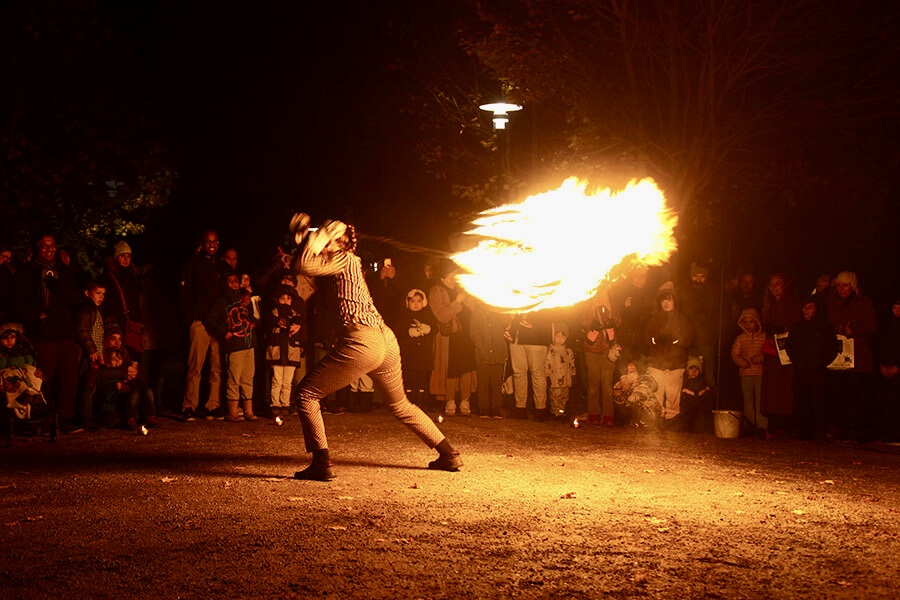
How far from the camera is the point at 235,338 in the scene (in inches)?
567

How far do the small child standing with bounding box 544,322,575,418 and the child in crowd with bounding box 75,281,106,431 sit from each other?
20.2 feet

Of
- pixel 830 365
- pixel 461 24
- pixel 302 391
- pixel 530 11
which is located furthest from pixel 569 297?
pixel 461 24

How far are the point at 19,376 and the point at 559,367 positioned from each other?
7161 millimetres

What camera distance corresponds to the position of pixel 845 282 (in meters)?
13.5

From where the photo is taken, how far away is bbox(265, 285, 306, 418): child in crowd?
48.0 feet

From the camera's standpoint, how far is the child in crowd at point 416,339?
15625 millimetres

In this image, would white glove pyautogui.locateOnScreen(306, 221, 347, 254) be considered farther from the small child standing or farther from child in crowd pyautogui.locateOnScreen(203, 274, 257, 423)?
the small child standing

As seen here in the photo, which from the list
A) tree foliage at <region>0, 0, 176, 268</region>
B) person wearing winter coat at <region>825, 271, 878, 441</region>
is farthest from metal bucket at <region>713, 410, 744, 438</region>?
tree foliage at <region>0, 0, 176, 268</region>

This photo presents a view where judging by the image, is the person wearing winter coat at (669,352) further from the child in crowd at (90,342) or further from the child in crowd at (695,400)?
the child in crowd at (90,342)

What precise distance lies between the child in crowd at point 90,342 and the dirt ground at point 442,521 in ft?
3.26

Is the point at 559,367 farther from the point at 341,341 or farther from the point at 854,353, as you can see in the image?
the point at 341,341

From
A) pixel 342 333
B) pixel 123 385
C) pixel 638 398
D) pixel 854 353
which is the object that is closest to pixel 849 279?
pixel 854 353

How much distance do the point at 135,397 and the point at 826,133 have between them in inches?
438

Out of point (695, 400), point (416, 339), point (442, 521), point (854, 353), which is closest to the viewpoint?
point (442, 521)
